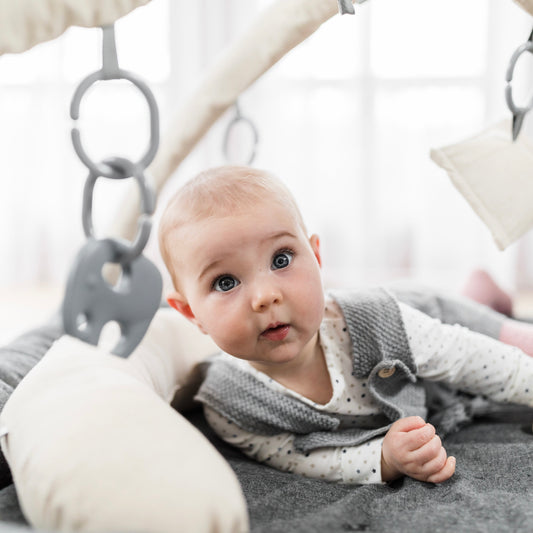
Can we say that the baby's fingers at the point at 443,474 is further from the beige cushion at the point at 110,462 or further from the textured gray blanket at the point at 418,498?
the beige cushion at the point at 110,462

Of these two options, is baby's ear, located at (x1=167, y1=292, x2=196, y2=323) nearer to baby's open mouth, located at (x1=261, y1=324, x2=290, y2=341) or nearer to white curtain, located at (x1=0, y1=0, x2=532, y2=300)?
baby's open mouth, located at (x1=261, y1=324, x2=290, y2=341)

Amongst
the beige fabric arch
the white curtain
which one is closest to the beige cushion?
the beige fabric arch

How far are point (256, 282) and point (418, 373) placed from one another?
0.88 ft

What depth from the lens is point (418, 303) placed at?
3.38 feet

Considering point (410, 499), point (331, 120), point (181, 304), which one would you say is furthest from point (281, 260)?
point (331, 120)

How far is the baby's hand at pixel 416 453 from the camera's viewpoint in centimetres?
66

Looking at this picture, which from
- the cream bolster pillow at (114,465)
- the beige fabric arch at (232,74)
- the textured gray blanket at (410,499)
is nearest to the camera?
the cream bolster pillow at (114,465)

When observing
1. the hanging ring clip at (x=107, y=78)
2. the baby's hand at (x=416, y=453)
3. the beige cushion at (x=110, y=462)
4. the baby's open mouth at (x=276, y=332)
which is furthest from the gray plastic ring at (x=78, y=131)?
the baby's hand at (x=416, y=453)

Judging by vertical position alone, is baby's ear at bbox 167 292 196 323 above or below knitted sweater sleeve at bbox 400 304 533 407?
above

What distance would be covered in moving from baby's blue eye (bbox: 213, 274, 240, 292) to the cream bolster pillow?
0.20 m

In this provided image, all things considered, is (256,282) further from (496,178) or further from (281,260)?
(496,178)

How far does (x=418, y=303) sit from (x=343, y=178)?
5.51ft

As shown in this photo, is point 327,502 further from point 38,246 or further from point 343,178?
point 38,246

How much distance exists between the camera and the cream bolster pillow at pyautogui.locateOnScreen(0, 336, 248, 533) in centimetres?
41
